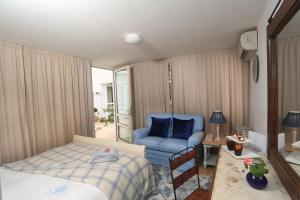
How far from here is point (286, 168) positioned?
1.03 metres

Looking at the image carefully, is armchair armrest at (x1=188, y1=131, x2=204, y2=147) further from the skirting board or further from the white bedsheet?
the white bedsheet

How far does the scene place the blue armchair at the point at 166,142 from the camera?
2.91 metres

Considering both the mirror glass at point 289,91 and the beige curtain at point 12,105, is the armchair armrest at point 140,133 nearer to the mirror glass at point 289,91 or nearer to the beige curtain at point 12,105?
the beige curtain at point 12,105

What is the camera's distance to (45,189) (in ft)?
4.94

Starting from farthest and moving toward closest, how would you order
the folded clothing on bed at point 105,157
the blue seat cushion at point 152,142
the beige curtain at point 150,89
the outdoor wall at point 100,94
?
1. the outdoor wall at point 100,94
2. the beige curtain at point 150,89
3. the blue seat cushion at point 152,142
4. the folded clothing on bed at point 105,157

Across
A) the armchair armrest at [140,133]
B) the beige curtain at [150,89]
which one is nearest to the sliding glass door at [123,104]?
the beige curtain at [150,89]

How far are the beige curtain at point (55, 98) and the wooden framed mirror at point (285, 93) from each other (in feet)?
10.4

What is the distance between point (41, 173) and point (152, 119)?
2.32m

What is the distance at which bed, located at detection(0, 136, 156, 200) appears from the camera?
58.2 inches

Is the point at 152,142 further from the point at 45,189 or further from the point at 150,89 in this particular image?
the point at 45,189

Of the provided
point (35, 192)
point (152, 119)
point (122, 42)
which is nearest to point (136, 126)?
point (152, 119)

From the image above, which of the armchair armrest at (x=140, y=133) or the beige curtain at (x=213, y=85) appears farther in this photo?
the armchair armrest at (x=140, y=133)

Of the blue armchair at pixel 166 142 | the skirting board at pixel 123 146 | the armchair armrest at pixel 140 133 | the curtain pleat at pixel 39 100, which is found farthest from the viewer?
the armchair armrest at pixel 140 133

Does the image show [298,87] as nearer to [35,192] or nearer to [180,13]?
[180,13]
